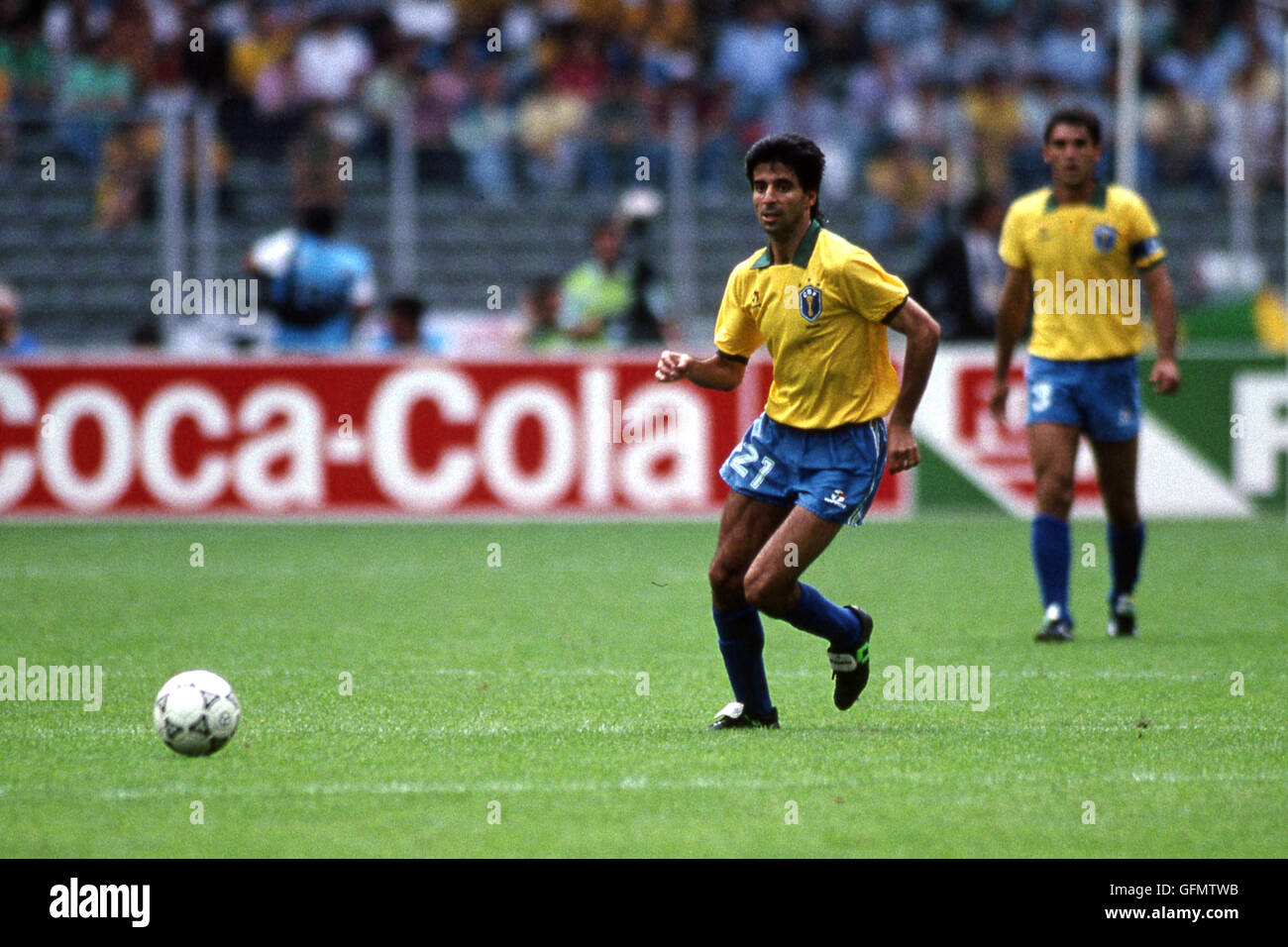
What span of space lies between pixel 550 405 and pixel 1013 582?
15.6ft

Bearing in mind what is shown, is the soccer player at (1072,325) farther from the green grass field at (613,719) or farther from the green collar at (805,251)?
the green collar at (805,251)

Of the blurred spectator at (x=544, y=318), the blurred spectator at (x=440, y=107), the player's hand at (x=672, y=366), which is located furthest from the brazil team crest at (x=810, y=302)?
the blurred spectator at (x=440, y=107)

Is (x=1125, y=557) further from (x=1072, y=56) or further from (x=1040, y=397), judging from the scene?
(x=1072, y=56)

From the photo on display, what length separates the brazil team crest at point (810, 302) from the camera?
22.3 ft

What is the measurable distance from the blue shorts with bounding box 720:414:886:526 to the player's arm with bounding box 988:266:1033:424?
9.37 ft

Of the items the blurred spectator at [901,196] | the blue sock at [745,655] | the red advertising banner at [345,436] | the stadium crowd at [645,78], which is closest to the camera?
the blue sock at [745,655]

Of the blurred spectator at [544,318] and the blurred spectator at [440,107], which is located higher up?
the blurred spectator at [440,107]

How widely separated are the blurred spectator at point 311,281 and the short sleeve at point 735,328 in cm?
899

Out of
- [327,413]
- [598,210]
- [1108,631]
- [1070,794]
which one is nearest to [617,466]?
[327,413]

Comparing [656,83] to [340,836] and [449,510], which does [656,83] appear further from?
[340,836]

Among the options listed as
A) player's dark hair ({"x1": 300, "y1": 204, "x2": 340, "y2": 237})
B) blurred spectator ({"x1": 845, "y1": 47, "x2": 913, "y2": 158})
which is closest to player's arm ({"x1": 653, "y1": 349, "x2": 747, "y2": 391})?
player's dark hair ({"x1": 300, "y1": 204, "x2": 340, "y2": 237})

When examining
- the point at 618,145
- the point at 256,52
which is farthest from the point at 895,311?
the point at 256,52

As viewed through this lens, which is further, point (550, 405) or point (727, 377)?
point (550, 405)

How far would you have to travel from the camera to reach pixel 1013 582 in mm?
12000
